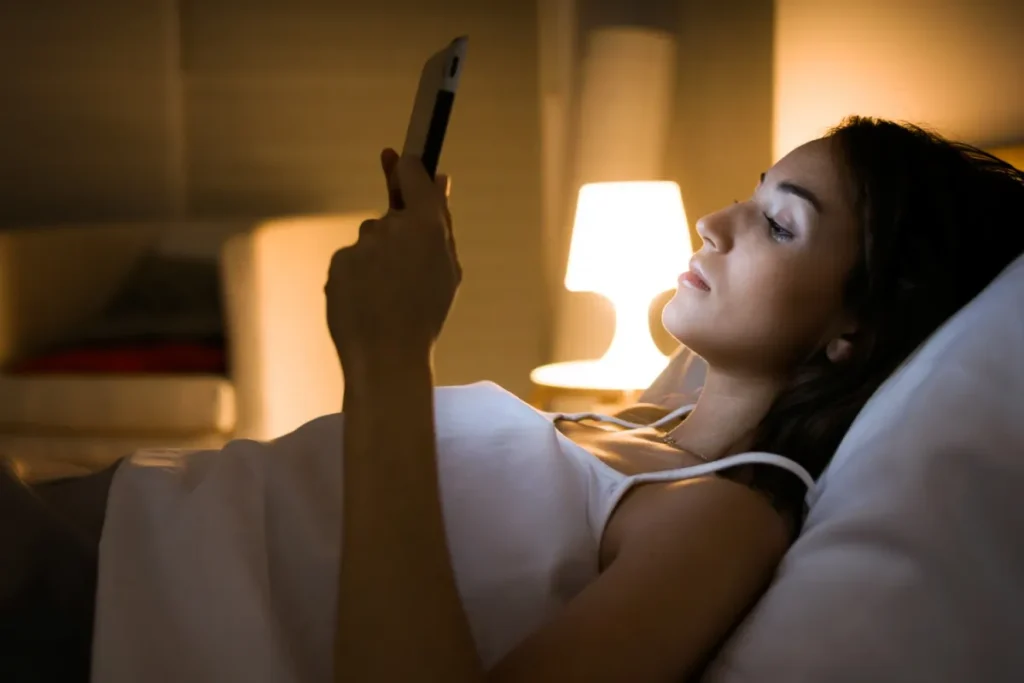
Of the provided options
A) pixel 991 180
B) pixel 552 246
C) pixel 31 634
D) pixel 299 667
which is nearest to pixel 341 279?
pixel 299 667

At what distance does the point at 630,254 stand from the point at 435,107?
4.84ft

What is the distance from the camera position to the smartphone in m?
0.76

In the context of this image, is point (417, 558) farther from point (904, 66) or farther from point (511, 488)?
point (904, 66)

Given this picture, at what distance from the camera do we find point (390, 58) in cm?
333

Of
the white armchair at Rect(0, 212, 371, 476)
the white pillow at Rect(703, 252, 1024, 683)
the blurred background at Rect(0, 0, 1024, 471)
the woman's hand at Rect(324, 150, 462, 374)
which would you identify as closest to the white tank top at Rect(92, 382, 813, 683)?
the white pillow at Rect(703, 252, 1024, 683)

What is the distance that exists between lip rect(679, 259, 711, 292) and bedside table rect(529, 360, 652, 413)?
823mm

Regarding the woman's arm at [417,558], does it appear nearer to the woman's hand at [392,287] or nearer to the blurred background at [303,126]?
the woman's hand at [392,287]

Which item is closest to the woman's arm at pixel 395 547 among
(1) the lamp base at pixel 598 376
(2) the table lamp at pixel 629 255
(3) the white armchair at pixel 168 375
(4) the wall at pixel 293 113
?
(1) the lamp base at pixel 598 376

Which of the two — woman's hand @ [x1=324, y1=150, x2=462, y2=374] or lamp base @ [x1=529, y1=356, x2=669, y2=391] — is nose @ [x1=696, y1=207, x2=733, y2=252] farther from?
lamp base @ [x1=529, y1=356, x2=669, y2=391]

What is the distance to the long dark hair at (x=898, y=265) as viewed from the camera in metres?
1.00

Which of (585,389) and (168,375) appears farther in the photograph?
(168,375)

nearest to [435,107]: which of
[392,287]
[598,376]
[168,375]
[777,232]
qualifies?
[392,287]

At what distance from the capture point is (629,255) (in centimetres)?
221

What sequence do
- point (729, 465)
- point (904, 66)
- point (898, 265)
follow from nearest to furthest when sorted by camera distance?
point (729, 465), point (898, 265), point (904, 66)
